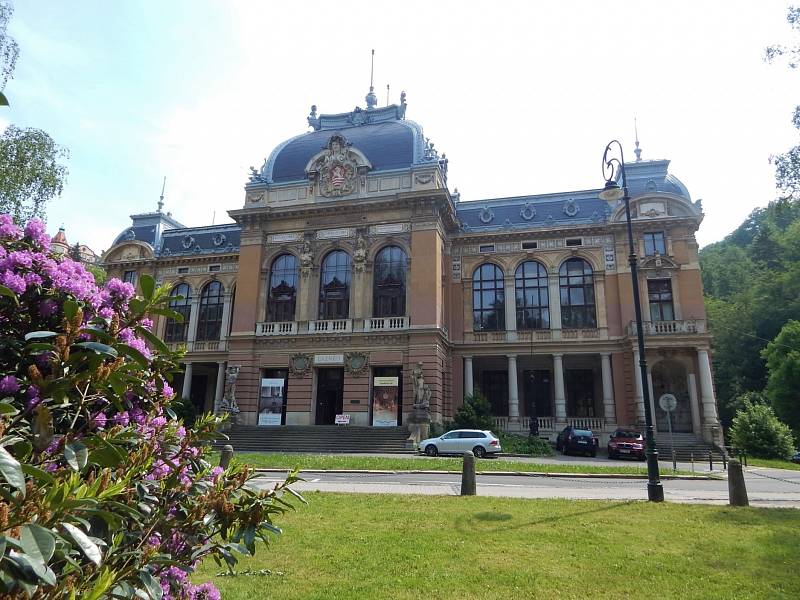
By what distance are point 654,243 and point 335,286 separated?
69.7 ft

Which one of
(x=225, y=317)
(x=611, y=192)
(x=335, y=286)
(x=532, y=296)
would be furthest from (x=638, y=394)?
(x=225, y=317)

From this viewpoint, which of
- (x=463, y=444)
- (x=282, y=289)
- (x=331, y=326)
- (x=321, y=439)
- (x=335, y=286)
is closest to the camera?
(x=463, y=444)

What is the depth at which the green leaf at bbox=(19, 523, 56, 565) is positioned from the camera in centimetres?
179

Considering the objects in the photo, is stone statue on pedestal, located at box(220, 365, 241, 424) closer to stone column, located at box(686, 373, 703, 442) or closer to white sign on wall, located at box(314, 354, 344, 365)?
white sign on wall, located at box(314, 354, 344, 365)

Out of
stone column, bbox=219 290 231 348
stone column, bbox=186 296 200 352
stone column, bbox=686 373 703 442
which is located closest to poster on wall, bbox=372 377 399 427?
stone column, bbox=219 290 231 348

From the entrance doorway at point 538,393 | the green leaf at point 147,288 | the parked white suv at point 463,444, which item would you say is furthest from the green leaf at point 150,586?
the entrance doorway at point 538,393

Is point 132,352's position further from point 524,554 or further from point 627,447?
point 627,447

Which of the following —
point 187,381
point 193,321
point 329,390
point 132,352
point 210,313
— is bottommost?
point 132,352

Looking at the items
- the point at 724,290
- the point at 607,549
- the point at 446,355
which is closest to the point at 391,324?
the point at 446,355

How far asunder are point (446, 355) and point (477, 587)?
2898cm

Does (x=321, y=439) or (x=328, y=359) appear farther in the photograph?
(x=328, y=359)

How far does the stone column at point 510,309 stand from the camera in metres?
35.2

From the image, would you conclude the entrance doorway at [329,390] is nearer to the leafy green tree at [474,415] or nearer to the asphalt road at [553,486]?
the leafy green tree at [474,415]

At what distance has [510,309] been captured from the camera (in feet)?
117
